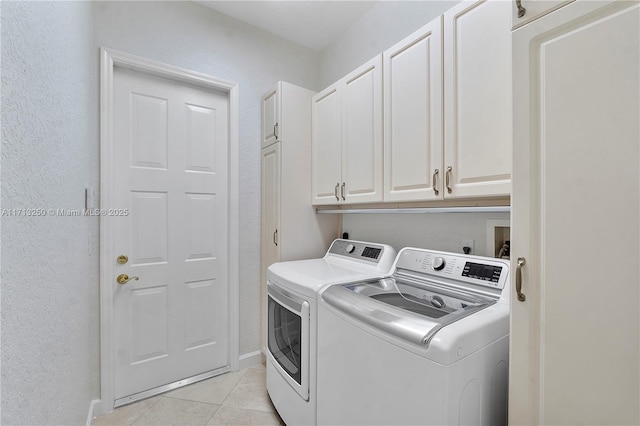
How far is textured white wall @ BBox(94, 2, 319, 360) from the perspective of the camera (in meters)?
1.97

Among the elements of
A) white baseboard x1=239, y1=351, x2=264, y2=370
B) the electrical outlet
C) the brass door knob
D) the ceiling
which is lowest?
white baseboard x1=239, y1=351, x2=264, y2=370

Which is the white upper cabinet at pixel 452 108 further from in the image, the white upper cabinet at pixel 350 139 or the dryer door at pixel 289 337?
the dryer door at pixel 289 337

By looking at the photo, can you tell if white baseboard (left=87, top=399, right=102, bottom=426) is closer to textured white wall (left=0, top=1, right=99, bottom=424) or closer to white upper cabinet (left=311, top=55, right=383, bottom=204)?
textured white wall (left=0, top=1, right=99, bottom=424)

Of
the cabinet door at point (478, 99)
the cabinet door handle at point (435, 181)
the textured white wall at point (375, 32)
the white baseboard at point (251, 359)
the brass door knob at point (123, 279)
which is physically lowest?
the white baseboard at point (251, 359)

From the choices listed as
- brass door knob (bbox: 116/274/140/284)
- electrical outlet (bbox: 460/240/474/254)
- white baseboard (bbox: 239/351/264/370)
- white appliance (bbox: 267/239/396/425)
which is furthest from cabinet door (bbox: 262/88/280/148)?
white baseboard (bbox: 239/351/264/370)

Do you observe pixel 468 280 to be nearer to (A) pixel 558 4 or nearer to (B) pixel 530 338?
(B) pixel 530 338

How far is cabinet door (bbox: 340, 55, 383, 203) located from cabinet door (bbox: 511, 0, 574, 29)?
35.0 inches

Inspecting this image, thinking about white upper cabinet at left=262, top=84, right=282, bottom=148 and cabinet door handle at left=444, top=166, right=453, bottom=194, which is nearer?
cabinet door handle at left=444, top=166, right=453, bottom=194

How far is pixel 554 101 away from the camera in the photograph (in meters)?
0.80

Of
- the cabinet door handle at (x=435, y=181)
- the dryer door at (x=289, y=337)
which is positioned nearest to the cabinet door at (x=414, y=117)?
the cabinet door handle at (x=435, y=181)

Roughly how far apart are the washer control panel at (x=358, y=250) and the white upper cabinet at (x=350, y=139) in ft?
1.08

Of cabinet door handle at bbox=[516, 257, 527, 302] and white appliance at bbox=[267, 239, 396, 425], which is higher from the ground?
cabinet door handle at bbox=[516, 257, 527, 302]

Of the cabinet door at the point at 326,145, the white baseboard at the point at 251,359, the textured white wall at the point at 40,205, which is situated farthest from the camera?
the white baseboard at the point at 251,359

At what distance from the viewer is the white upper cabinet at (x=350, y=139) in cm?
177
